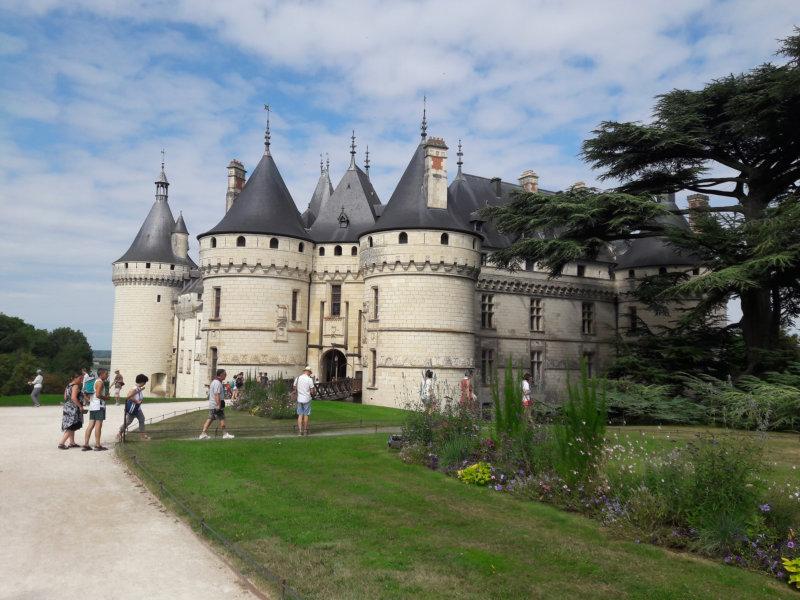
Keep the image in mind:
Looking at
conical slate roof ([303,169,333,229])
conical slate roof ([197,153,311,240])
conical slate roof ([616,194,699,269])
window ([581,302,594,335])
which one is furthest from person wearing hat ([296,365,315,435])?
conical slate roof ([616,194,699,269])

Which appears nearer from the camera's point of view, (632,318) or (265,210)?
(265,210)

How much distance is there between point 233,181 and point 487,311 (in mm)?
15539

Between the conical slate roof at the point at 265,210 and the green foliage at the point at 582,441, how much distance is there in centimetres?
2244

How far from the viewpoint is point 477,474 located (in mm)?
9766

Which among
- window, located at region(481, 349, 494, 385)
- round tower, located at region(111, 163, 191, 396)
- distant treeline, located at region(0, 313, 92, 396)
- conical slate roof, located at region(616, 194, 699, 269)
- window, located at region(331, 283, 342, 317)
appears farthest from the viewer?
distant treeline, located at region(0, 313, 92, 396)

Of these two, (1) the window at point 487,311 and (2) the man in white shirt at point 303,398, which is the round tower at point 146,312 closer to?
(1) the window at point 487,311

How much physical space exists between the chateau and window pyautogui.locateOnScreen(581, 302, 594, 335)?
82mm

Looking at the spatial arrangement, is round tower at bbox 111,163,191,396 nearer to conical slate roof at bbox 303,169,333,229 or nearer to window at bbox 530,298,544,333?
conical slate roof at bbox 303,169,333,229

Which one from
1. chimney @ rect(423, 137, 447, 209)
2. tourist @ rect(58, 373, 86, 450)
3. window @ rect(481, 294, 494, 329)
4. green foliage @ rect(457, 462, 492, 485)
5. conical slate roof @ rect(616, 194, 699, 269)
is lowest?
green foliage @ rect(457, 462, 492, 485)

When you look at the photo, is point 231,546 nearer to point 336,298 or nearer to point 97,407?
point 97,407

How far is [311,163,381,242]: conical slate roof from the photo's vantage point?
102 ft

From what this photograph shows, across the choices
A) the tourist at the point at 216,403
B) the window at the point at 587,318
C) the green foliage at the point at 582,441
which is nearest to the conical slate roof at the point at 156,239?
the window at the point at 587,318

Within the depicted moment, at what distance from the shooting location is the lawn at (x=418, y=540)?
218 inches

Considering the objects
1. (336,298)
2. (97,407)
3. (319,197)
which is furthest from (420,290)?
(97,407)
